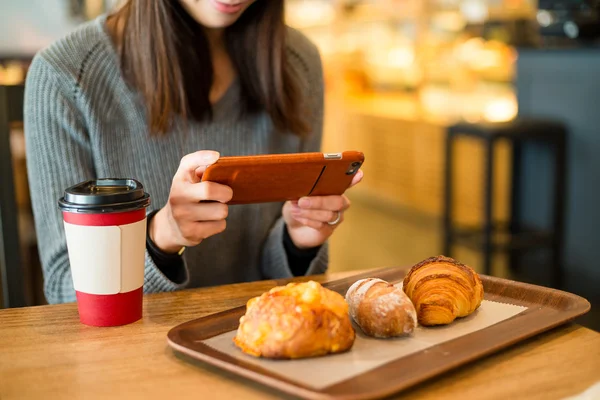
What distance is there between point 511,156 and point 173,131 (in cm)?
263

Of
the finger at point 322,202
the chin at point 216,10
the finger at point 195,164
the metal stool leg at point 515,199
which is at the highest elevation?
the chin at point 216,10

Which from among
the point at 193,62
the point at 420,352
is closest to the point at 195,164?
the point at 420,352

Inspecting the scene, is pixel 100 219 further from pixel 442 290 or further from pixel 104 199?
pixel 442 290

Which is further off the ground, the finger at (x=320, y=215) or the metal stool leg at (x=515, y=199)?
the finger at (x=320, y=215)

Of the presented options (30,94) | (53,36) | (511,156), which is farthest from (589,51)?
(53,36)

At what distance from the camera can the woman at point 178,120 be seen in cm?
117

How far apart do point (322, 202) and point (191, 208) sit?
213 millimetres

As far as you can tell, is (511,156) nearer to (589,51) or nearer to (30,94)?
(589,51)

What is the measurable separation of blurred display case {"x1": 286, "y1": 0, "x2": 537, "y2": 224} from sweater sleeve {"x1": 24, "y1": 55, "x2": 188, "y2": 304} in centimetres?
281

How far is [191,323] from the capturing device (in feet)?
2.59

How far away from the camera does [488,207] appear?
9.54ft

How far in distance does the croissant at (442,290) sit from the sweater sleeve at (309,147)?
44 centimetres

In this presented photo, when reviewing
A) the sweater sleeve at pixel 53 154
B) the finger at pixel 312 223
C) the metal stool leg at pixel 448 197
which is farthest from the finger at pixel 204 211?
the metal stool leg at pixel 448 197

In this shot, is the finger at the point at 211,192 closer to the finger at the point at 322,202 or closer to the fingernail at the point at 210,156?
the fingernail at the point at 210,156
